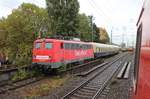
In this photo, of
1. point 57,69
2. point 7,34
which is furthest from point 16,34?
point 57,69

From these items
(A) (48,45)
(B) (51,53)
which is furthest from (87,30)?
(B) (51,53)

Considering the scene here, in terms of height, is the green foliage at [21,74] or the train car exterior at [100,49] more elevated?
the train car exterior at [100,49]

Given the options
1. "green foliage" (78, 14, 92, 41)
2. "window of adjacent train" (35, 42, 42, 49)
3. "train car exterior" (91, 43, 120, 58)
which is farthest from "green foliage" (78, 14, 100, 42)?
"window of adjacent train" (35, 42, 42, 49)

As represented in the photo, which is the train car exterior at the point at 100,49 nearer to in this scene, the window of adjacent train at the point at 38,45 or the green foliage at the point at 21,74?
the window of adjacent train at the point at 38,45

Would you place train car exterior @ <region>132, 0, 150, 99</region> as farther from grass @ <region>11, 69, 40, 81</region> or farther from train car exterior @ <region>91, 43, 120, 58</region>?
train car exterior @ <region>91, 43, 120, 58</region>

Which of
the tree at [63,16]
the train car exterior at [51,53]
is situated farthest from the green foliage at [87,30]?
the train car exterior at [51,53]

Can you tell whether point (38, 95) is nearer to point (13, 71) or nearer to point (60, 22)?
point (13, 71)

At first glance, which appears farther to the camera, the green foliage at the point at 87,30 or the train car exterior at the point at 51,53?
the green foliage at the point at 87,30

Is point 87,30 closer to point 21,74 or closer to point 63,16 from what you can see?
point 63,16

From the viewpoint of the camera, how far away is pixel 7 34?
96.2ft

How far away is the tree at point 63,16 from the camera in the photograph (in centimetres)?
3900

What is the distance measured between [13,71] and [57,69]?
3292mm

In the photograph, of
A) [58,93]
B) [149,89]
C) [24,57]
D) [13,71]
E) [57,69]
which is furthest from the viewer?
[24,57]

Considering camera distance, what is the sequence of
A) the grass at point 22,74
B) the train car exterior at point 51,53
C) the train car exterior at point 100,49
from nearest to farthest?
the grass at point 22,74
the train car exterior at point 51,53
the train car exterior at point 100,49
